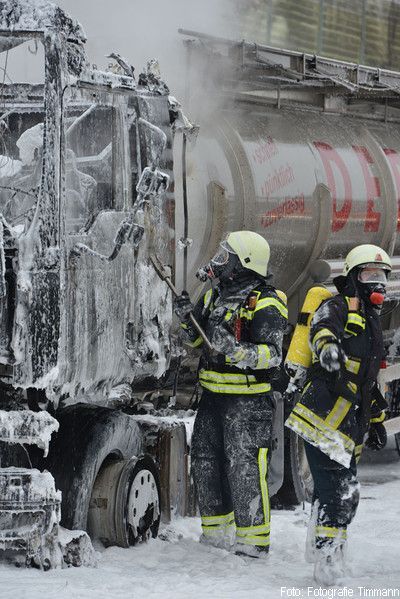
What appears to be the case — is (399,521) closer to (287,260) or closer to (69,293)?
(287,260)

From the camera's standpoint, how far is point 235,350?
709 centimetres

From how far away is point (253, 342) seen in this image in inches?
285

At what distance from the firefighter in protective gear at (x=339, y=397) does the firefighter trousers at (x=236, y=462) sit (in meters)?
0.38

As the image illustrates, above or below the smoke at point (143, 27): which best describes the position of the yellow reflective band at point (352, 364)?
below

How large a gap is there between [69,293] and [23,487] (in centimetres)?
97

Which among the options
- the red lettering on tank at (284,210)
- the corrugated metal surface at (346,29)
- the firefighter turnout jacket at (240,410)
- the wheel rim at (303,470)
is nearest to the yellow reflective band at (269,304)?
the firefighter turnout jacket at (240,410)

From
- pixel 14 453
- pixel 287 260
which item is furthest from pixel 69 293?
pixel 287 260

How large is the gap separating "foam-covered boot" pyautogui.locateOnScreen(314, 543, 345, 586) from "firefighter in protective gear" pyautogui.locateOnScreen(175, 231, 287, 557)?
58 cm

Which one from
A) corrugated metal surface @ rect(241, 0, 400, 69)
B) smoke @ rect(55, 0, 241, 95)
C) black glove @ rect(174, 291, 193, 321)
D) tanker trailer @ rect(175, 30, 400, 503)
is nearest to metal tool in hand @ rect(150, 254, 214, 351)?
black glove @ rect(174, 291, 193, 321)

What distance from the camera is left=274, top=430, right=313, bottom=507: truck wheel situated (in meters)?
9.27

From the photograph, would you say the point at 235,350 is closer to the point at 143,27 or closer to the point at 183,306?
the point at 183,306

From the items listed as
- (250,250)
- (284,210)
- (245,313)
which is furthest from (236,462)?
(284,210)

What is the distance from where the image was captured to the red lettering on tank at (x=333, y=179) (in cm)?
976

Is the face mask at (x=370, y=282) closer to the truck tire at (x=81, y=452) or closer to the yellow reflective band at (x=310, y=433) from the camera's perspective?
the yellow reflective band at (x=310, y=433)
